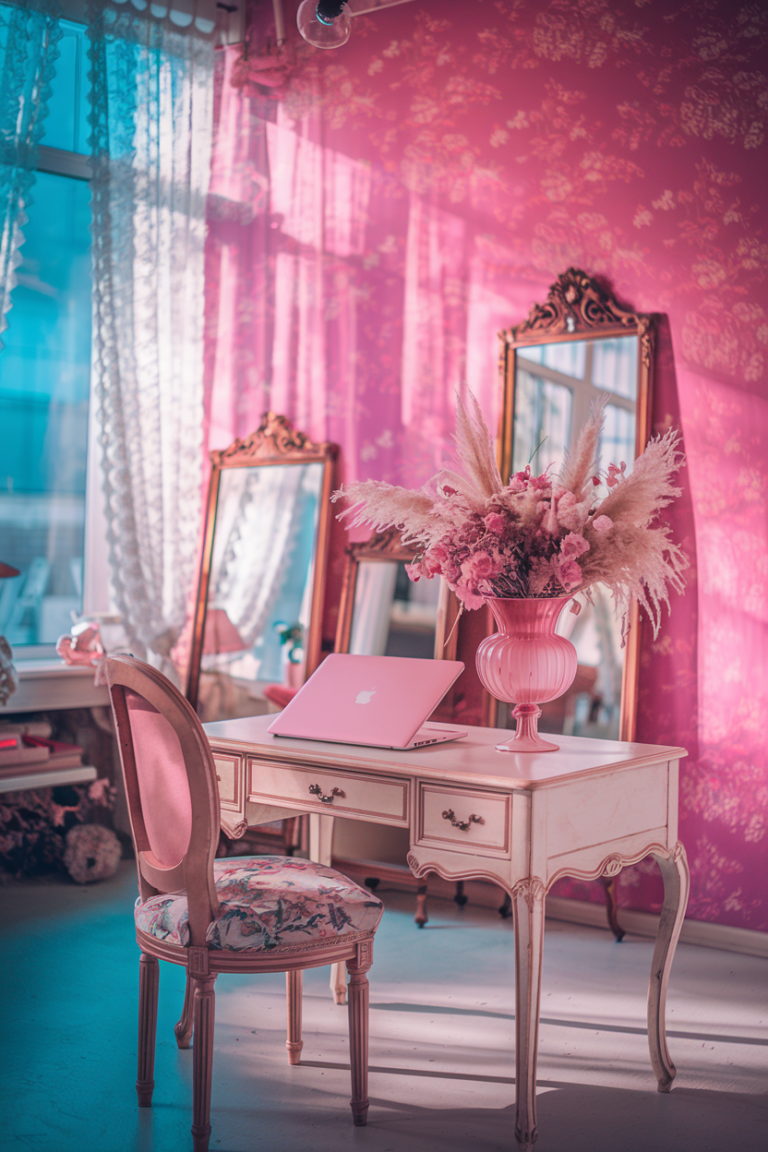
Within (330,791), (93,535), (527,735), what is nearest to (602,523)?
(527,735)

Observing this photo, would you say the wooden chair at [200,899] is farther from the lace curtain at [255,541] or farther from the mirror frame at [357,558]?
the lace curtain at [255,541]

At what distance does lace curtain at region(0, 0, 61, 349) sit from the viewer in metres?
3.78

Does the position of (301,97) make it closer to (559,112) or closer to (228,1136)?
(559,112)

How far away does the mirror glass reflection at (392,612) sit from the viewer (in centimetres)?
389

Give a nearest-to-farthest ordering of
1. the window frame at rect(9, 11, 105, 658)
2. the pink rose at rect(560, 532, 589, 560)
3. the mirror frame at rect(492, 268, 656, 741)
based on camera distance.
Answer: the pink rose at rect(560, 532, 589, 560) → the mirror frame at rect(492, 268, 656, 741) → the window frame at rect(9, 11, 105, 658)

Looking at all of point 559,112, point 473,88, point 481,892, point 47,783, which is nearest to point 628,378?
point 559,112

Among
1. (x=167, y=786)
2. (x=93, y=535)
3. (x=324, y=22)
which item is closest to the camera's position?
(x=167, y=786)

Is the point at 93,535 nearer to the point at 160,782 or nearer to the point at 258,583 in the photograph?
the point at 258,583

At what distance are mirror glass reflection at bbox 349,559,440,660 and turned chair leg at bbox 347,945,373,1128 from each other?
1690 millimetres

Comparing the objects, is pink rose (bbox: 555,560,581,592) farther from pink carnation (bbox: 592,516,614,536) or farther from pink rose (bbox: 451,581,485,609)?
pink rose (bbox: 451,581,485,609)

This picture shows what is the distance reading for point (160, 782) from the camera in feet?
7.28

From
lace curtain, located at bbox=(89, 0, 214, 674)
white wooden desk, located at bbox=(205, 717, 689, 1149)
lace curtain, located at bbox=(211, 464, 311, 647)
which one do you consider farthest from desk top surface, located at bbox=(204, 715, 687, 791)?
lace curtain, located at bbox=(89, 0, 214, 674)

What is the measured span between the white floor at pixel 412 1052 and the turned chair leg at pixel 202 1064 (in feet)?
0.35

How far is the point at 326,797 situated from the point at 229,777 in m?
0.30
